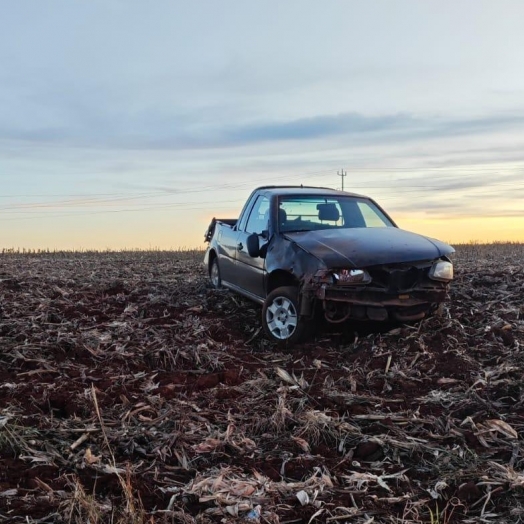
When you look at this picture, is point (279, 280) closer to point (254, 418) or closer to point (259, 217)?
point (259, 217)

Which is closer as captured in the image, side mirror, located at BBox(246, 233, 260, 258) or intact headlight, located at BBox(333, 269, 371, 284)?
intact headlight, located at BBox(333, 269, 371, 284)

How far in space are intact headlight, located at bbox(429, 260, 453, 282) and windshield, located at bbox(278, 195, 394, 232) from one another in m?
1.58

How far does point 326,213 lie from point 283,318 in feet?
6.27

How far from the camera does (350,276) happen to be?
726 centimetres

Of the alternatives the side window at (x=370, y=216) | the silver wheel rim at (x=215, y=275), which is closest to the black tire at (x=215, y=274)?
the silver wheel rim at (x=215, y=275)

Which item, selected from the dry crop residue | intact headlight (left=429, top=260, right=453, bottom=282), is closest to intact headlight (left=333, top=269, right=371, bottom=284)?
the dry crop residue

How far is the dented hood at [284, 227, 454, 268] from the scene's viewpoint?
7.34 m

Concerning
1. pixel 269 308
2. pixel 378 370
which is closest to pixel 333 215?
pixel 269 308

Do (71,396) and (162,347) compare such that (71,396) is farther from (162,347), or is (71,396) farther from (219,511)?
(219,511)

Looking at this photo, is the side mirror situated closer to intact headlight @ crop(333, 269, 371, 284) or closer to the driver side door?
the driver side door

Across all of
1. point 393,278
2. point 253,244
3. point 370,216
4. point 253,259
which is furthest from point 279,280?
point 370,216

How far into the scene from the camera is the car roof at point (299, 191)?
30.1 feet

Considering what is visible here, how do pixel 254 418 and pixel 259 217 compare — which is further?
pixel 259 217

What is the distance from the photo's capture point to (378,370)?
22.3 ft
